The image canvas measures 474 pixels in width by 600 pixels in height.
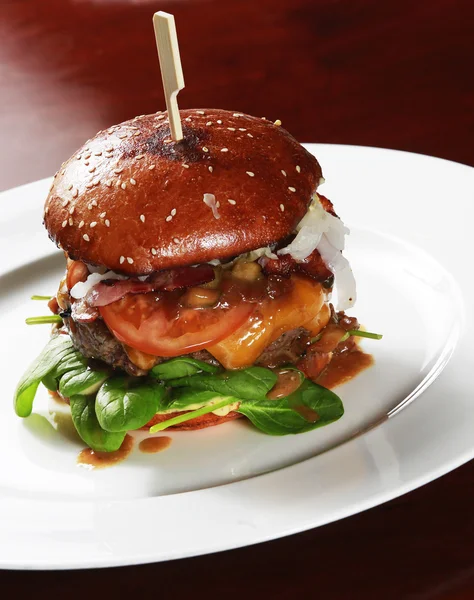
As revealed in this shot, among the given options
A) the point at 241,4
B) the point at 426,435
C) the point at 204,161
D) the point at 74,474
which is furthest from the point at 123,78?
the point at 426,435

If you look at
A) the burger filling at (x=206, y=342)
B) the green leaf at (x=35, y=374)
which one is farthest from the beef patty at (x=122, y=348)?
the green leaf at (x=35, y=374)

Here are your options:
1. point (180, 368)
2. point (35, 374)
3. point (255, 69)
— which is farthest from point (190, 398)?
point (255, 69)

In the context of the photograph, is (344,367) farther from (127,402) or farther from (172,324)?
(127,402)

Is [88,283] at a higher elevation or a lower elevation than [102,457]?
higher

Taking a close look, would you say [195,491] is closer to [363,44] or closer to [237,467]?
[237,467]

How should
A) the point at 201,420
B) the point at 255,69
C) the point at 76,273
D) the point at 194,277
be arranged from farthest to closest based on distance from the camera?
the point at 255,69 < the point at 76,273 < the point at 201,420 < the point at 194,277

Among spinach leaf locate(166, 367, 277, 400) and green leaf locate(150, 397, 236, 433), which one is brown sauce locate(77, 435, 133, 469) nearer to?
green leaf locate(150, 397, 236, 433)

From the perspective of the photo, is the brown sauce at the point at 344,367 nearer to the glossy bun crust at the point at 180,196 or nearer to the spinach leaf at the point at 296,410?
the spinach leaf at the point at 296,410
